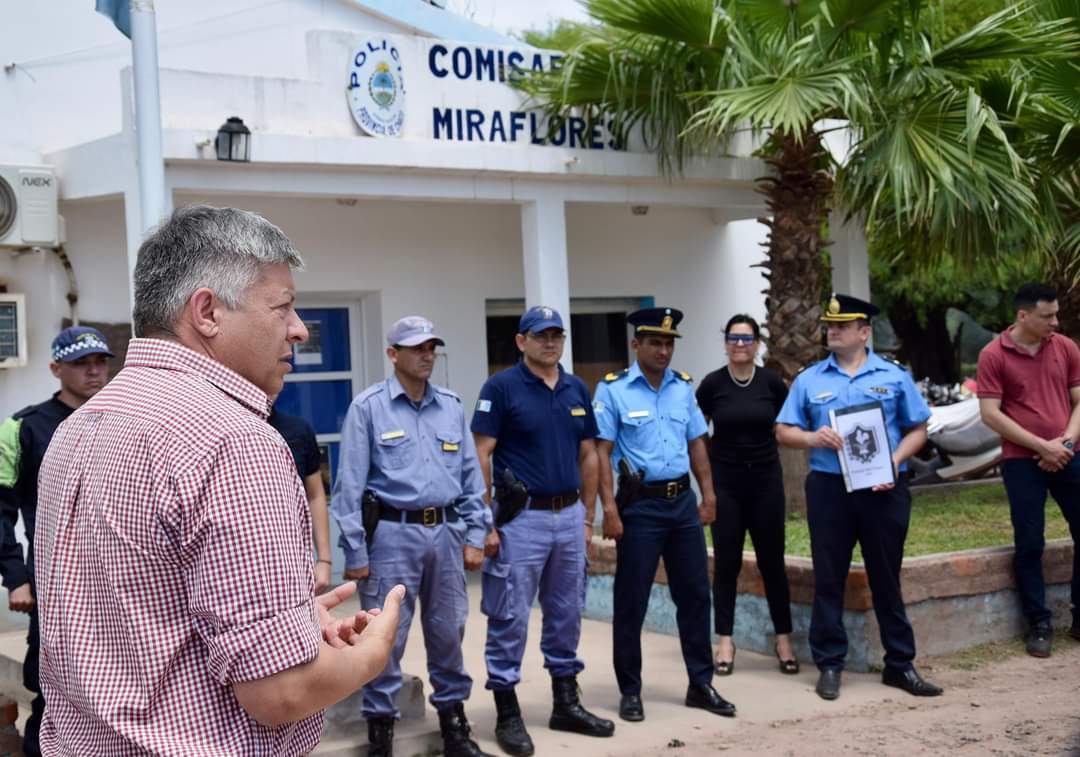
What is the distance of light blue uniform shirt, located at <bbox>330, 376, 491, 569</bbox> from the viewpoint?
19.5 feet

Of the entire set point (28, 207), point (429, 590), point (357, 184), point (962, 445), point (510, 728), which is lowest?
point (510, 728)

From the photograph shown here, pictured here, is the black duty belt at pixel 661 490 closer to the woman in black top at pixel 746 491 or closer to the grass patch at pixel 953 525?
the woman in black top at pixel 746 491

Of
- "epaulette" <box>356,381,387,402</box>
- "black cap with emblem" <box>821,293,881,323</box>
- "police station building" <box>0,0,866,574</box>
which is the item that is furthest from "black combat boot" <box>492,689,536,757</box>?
"police station building" <box>0,0,866,574</box>

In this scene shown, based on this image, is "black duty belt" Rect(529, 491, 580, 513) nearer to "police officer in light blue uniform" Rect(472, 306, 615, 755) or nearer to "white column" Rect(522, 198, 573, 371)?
"police officer in light blue uniform" Rect(472, 306, 615, 755)

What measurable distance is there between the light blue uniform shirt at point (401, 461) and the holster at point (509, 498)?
0.21 m

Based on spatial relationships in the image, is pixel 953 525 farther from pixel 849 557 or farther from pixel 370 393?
pixel 370 393

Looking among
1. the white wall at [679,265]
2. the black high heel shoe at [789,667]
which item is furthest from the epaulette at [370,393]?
the white wall at [679,265]

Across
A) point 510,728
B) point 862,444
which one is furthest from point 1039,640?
point 510,728

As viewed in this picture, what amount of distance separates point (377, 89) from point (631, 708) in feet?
16.4

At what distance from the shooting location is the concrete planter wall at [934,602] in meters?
7.46

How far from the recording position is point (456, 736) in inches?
236

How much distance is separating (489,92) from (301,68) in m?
1.55

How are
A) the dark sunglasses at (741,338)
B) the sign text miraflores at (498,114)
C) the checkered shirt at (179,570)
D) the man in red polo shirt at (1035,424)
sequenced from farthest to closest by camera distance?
the sign text miraflores at (498,114) → the man in red polo shirt at (1035,424) → the dark sunglasses at (741,338) → the checkered shirt at (179,570)

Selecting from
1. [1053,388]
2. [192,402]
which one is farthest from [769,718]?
[192,402]
